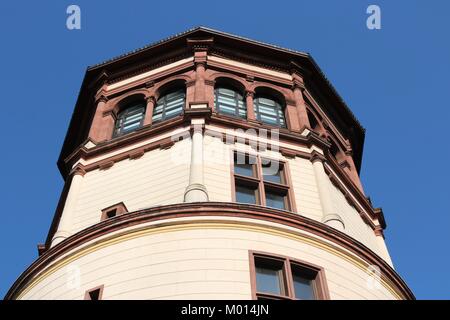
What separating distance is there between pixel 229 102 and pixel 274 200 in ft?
24.6

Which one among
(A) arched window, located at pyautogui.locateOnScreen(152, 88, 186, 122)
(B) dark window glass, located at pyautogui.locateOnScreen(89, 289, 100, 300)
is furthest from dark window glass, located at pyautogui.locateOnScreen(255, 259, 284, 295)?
(A) arched window, located at pyautogui.locateOnScreen(152, 88, 186, 122)

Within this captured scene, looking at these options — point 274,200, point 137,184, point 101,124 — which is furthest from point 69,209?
point 274,200

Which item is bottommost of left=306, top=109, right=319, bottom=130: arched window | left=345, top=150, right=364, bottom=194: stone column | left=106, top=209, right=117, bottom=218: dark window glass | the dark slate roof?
left=106, top=209, right=117, bottom=218: dark window glass

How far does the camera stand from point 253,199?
2270 cm

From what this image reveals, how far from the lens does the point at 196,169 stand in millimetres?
22328

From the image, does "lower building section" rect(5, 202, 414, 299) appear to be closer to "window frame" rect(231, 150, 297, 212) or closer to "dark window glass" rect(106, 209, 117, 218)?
"dark window glass" rect(106, 209, 117, 218)

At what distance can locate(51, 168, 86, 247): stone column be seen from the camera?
22391 millimetres

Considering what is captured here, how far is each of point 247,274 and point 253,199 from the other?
5437 mm

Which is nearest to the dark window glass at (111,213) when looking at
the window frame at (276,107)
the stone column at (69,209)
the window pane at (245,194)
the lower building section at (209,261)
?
the stone column at (69,209)

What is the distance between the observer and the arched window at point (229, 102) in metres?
28.5

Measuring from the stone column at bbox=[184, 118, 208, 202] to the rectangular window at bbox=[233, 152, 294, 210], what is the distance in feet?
4.60
